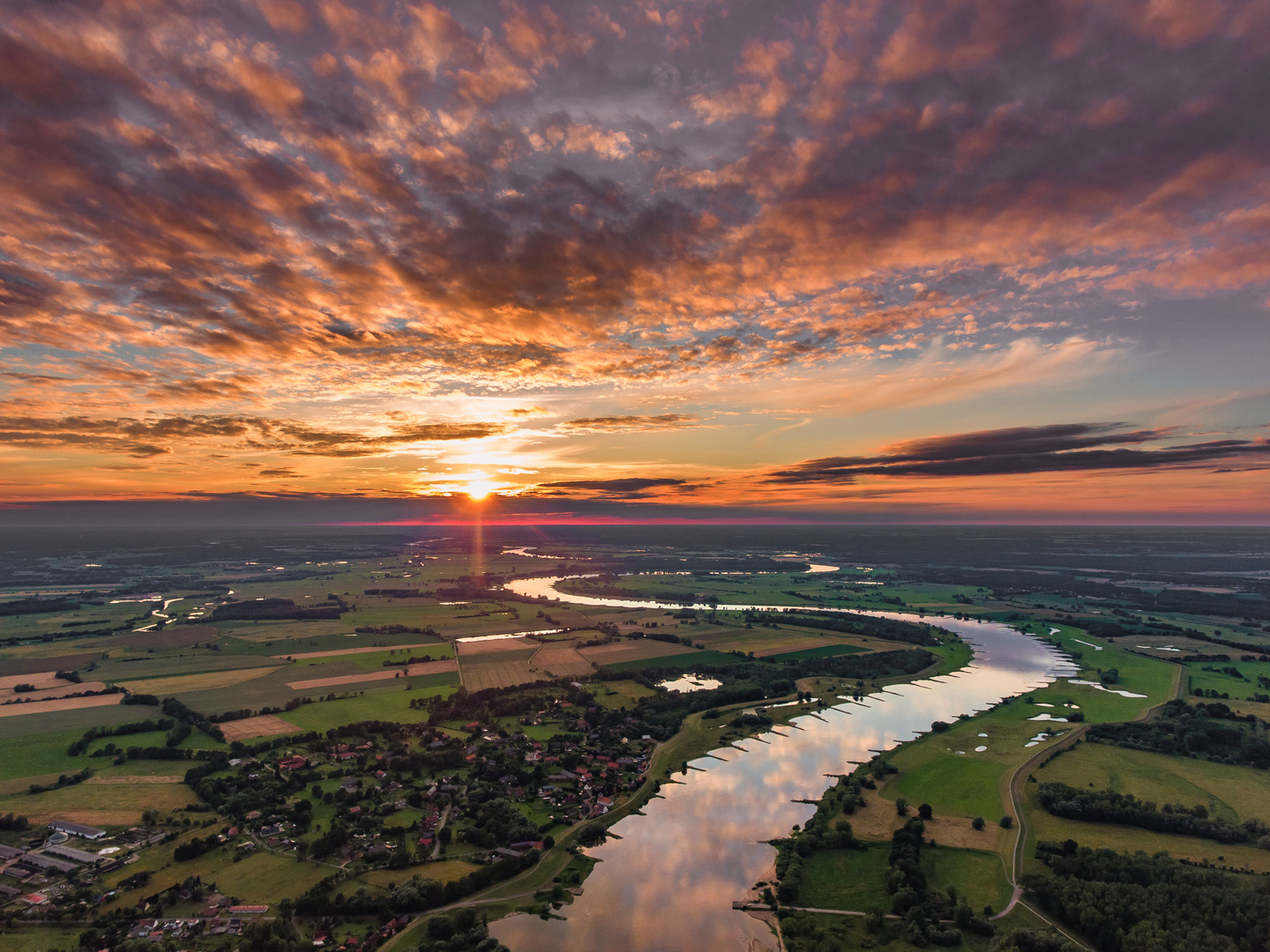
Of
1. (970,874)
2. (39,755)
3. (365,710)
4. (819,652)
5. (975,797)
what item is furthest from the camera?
(819,652)

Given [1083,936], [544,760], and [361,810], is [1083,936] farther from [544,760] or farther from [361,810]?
[361,810]

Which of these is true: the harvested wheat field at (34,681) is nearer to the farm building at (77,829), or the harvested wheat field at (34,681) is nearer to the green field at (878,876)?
the farm building at (77,829)

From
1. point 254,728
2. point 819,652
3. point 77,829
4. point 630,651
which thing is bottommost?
point 819,652

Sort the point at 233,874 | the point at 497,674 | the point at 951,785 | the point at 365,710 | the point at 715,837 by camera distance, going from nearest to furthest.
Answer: the point at 233,874, the point at 715,837, the point at 951,785, the point at 365,710, the point at 497,674

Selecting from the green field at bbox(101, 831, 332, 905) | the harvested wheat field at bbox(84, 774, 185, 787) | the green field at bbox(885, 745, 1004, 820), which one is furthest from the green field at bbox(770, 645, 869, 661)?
the harvested wheat field at bbox(84, 774, 185, 787)

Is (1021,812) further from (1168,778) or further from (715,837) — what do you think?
(715,837)

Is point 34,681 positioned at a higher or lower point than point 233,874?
lower

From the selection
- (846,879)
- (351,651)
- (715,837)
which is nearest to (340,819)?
(715,837)
